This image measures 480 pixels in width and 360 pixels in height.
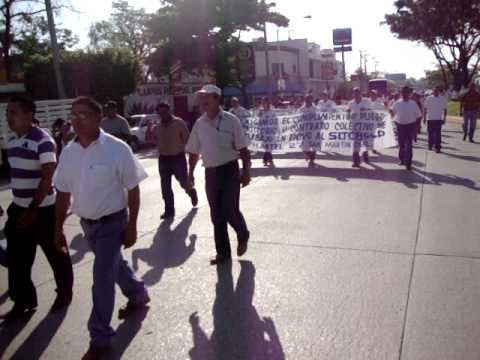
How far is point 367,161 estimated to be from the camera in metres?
13.1

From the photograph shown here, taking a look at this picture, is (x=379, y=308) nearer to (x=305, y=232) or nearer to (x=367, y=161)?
(x=305, y=232)

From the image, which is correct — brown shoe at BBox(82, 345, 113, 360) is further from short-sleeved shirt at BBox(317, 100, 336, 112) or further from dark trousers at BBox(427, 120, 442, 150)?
dark trousers at BBox(427, 120, 442, 150)

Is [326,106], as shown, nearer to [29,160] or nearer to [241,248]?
[241,248]

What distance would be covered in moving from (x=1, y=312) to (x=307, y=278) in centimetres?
274

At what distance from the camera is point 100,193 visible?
3.70 m

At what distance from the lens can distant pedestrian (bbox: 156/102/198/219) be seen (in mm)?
8227

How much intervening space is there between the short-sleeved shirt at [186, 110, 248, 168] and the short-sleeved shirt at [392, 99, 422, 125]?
6.87 metres

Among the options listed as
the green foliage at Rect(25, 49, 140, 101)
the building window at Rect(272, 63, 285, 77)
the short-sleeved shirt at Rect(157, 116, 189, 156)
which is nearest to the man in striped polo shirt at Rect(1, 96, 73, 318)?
the short-sleeved shirt at Rect(157, 116, 189, 156)

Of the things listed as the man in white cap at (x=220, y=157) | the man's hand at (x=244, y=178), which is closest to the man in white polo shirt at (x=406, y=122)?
the man's hand at (x=244, y=178)

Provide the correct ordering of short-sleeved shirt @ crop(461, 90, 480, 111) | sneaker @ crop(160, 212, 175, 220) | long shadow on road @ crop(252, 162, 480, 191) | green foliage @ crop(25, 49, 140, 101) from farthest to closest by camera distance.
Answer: green foliage @ crop(25, 49, 140, 101), short-sleeved shirt @ crop(461, 90, 480, 111), long shadow on road @ crop(252, 162, 480, 191), sneaker @ crop(160, 212, 175, 220)

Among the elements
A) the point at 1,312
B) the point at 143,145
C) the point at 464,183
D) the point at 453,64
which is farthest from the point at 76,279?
the point at 453,64

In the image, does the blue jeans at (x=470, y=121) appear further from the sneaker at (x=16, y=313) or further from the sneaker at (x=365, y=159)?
the sneaker at (x=16, y=313)

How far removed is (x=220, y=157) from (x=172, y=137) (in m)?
2.81

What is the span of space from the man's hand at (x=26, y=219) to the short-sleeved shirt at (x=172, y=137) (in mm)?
4011
